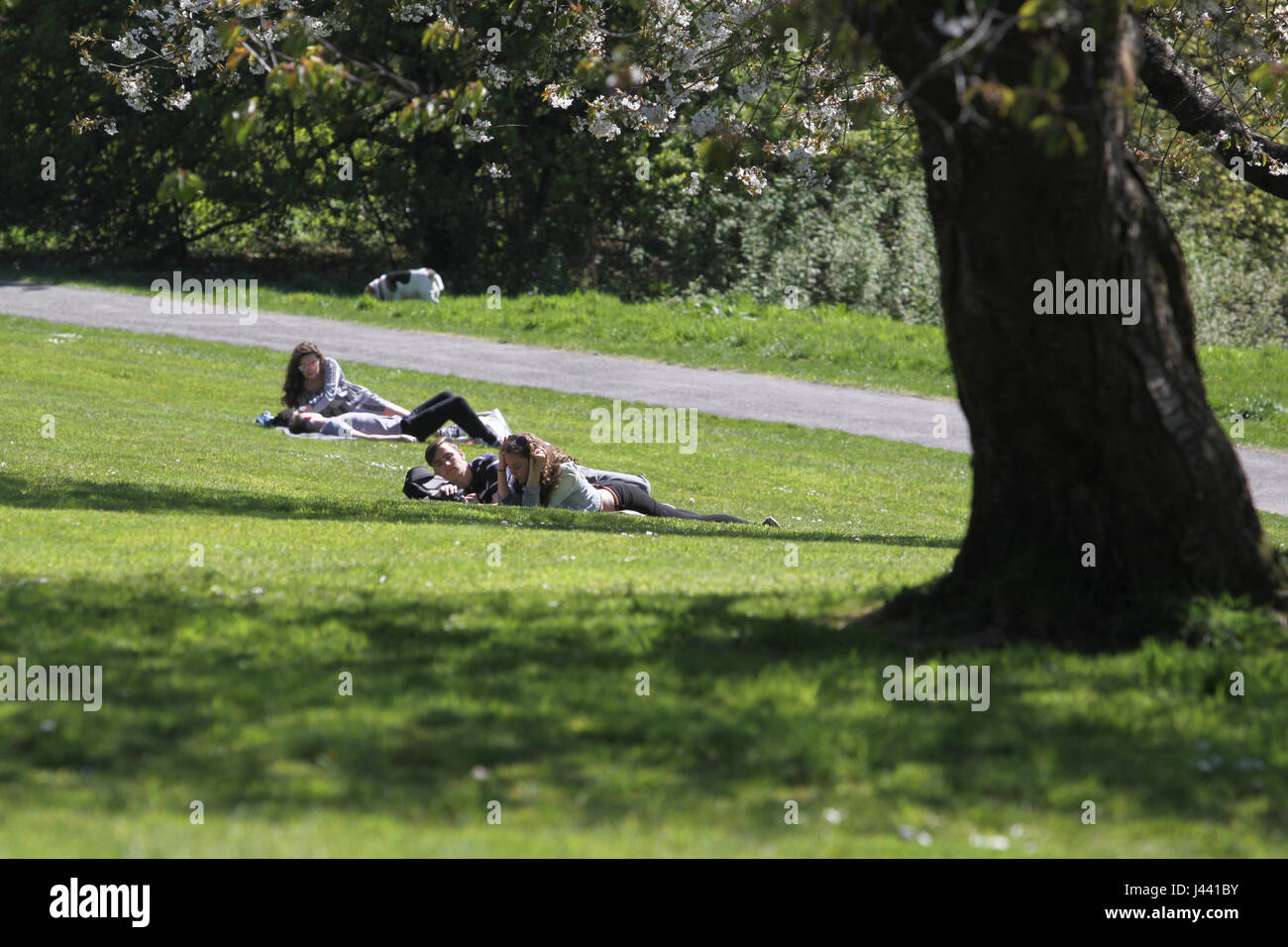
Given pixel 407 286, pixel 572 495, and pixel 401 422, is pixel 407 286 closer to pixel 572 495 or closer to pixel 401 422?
pixel 401 422

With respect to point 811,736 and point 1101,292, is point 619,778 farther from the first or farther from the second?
point 1101,292

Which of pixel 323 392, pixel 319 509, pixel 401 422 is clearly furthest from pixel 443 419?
pixel 319 509

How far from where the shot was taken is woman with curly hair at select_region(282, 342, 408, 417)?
16.3 meters

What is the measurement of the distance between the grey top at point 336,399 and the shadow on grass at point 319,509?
179 inches

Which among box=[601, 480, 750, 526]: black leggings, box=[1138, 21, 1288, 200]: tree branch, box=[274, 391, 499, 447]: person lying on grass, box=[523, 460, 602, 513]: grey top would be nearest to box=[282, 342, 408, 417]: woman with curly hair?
box=[274, 391, 499, 447]: person lying on grass

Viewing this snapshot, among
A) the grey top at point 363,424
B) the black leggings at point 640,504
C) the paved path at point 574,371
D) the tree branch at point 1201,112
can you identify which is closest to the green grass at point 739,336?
the paved path at point 574,371

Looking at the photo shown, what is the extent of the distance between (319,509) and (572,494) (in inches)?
94.2

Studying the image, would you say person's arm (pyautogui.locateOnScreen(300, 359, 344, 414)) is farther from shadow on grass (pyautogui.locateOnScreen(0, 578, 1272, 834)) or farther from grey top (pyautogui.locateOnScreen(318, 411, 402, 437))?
shadow on grass (pyautogui.locateOnScreen(0, 578, 1272, 834))

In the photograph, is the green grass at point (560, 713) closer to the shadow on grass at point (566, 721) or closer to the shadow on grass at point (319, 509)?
the shadow on grass at point (566, 721)

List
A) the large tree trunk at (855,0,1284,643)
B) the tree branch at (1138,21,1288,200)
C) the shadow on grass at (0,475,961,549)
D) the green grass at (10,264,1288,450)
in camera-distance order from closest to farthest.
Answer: the large tree trunk at (855,0,1284,643)
the tree branch at (1138,21,1288,200)
the shadow on grass at (0,475,961,549)
the green grass at (10,264,1288,450)

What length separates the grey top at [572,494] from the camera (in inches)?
486

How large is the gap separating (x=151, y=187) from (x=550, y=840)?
30.0 m

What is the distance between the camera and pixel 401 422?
1641cm

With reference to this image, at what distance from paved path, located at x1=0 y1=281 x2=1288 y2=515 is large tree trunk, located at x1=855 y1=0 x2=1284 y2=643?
10.8m
